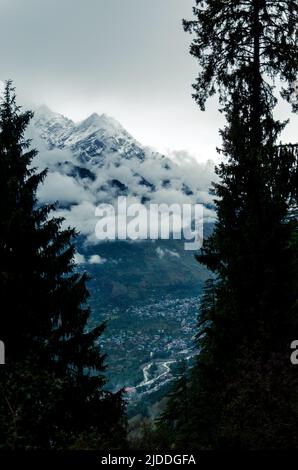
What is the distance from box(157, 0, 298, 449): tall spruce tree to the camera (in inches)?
424

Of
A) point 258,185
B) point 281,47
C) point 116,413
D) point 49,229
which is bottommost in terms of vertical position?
point 116,413

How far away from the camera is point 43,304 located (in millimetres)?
13031

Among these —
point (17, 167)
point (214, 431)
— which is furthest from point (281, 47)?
point (214, 431)

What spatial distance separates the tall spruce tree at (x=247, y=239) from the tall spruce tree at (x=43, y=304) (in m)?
3.23

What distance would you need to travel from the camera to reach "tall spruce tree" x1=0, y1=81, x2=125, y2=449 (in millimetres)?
12039

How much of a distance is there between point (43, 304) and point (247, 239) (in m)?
6.99

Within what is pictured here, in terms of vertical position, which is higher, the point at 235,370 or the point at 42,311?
the point at 42,311

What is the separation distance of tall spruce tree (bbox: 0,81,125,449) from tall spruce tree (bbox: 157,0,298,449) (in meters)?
3.23

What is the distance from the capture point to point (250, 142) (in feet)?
40.0

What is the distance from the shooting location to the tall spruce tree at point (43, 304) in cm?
1204

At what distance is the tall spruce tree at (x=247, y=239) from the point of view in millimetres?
10766

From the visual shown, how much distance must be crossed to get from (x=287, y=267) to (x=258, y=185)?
9.75ft
